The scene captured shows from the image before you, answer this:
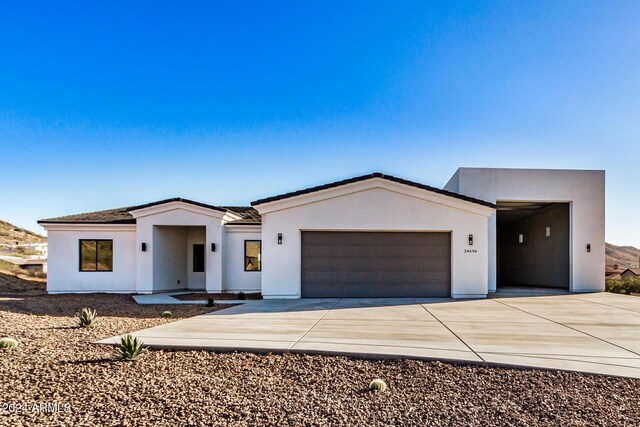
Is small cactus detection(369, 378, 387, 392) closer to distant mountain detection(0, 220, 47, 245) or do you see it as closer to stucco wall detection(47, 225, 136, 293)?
stucco wall detection(47, 225, 136, 293)

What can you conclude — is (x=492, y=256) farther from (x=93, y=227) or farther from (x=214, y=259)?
(x=93, y=227)

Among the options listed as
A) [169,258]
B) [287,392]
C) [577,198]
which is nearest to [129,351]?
[287,392]

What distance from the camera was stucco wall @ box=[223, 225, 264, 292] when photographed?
53.0 ft

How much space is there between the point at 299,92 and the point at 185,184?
→ 1158 centimetres

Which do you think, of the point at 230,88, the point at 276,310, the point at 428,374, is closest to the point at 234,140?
the point at 230,88

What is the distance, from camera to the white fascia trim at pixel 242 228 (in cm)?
1606

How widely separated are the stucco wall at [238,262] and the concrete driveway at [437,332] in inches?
163

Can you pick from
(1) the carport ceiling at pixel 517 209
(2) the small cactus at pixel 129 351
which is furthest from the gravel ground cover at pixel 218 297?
(1) the carport ceiling at pixel 517 209

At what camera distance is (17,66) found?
44.5 feet

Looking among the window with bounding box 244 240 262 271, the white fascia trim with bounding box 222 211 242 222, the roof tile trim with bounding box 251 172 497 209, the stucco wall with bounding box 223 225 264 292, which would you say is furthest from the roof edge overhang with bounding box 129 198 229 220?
the roof tile trim with bounding box 251 172 497 209

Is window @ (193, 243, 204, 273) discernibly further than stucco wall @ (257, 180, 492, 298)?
Yes

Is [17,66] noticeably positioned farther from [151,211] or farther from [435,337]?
[435,337]

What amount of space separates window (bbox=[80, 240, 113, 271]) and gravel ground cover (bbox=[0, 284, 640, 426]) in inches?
432

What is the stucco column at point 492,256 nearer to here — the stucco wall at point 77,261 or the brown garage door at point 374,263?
the brown garage door at point 374,263
